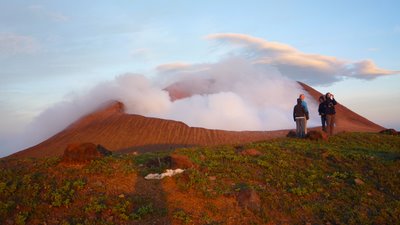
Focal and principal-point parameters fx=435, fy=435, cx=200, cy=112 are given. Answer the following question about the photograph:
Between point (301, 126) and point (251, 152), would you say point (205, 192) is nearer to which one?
point (251, 152)

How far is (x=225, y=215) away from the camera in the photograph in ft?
22.4

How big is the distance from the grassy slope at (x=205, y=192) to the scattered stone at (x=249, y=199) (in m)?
0.08

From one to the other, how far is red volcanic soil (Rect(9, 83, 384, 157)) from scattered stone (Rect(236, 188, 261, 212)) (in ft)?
37.9

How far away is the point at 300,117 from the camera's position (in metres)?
14.3

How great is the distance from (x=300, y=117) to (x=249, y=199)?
24.8 ft

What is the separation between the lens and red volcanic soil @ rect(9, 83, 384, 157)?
20.2 meters

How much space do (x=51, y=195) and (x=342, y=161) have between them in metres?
6.26

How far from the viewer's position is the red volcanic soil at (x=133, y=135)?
20234 mm

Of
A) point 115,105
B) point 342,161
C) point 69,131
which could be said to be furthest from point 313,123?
point 342,161

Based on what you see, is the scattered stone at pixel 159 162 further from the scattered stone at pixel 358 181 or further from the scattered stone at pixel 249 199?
the scattered stone at pixel 358 181

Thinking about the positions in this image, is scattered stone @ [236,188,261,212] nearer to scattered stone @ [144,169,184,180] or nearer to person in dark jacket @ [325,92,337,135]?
scattered stone @ [144,169,184,180]

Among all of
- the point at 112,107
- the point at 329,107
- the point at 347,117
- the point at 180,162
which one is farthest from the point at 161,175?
the point at 347,117

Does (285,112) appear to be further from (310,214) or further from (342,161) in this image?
(310,214)

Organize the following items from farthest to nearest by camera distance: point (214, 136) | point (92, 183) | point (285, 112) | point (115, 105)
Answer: point (285, 112) → point (115, 105) → point (214, 136) → point (92, 183)
